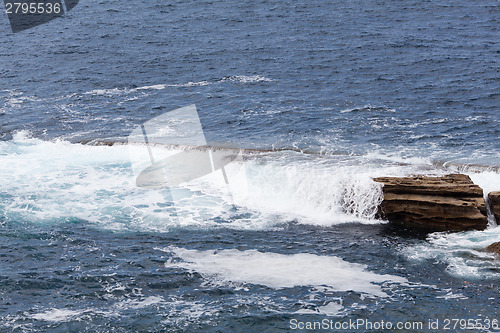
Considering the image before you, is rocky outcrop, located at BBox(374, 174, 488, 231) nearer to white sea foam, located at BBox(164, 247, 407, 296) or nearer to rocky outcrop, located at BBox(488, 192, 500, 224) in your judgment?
rocky outcrop, located at BBox(488, 192, 500, 224)

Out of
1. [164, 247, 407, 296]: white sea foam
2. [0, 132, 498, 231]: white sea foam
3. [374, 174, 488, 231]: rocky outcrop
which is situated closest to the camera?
[164, 247, 407, 296]: white sea foam

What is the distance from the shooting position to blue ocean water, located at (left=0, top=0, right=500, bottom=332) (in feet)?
55.7

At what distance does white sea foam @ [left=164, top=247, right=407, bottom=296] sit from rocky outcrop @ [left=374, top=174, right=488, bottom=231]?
3.42 m

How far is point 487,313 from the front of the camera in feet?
52.2

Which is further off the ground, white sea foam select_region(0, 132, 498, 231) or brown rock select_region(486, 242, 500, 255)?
white sea foam select_region(0, 132, 498, 231)

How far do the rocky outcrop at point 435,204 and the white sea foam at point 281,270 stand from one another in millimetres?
3415

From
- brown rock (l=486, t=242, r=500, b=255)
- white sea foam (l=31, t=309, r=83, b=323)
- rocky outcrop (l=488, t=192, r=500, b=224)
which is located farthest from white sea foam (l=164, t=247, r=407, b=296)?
rocky outcrop (l=488, t=192, r=500, b=224)

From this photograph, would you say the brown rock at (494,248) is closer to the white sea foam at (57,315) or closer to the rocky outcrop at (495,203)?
the rocky outcrop at (495,203)

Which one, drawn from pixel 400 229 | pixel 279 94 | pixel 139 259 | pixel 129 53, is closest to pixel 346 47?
pixel 279 94

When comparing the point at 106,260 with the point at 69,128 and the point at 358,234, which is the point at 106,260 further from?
the point at 69,128

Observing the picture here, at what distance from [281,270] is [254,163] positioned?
8533 millimetres

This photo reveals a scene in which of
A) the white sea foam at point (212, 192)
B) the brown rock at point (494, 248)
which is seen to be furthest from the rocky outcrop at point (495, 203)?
the white sea foam at point (212, 192)

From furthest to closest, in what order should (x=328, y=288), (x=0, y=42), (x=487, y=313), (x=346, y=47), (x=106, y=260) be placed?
(x=0, y=42), (x=346, y=47), (x=106, y=260), (x=328, y=288), (x=487, y=313)

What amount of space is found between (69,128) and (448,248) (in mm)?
20310
